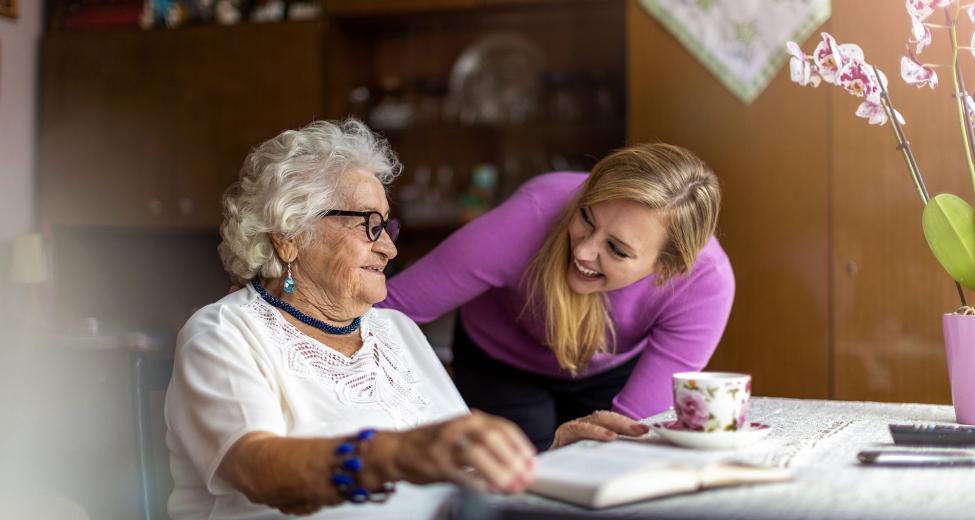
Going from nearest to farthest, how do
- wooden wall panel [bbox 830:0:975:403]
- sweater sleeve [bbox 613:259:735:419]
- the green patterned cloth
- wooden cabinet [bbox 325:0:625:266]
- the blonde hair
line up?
the blonde hair → sweater sleeve [bbox 613:259:735:419] → wooden wall panel [bbox 830:0:975:403] → the green patterned cloth → wooden cabinet [bbox 325:0:625:266]

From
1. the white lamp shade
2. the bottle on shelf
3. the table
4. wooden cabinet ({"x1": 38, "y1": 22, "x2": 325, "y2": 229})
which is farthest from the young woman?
the white lamp shade

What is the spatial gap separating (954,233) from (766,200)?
193 cm

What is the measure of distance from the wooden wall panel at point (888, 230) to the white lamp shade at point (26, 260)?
312 centimetres

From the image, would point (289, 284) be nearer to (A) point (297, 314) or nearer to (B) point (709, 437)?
(A) point (297, 314)

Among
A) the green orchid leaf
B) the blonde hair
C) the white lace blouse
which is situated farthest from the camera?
the blonde hair

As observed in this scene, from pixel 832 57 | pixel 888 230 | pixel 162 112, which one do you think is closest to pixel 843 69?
pixel 832 57

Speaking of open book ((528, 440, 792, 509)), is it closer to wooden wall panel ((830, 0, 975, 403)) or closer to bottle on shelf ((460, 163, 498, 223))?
Result: wooden wall panel ((830, 0, 975, 403))

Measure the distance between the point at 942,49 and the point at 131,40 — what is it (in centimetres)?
317

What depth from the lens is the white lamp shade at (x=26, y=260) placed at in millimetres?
4004

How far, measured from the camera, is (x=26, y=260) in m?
4.02

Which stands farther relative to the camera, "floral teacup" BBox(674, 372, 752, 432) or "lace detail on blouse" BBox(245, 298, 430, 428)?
"lace detail on blouse" BBox(245, 298, 430, 428)

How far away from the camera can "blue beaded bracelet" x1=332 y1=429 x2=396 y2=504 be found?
95 cm

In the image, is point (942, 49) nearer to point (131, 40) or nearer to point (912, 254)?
point (912, 254)

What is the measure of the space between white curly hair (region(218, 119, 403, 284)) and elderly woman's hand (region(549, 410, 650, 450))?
19.2 inches
